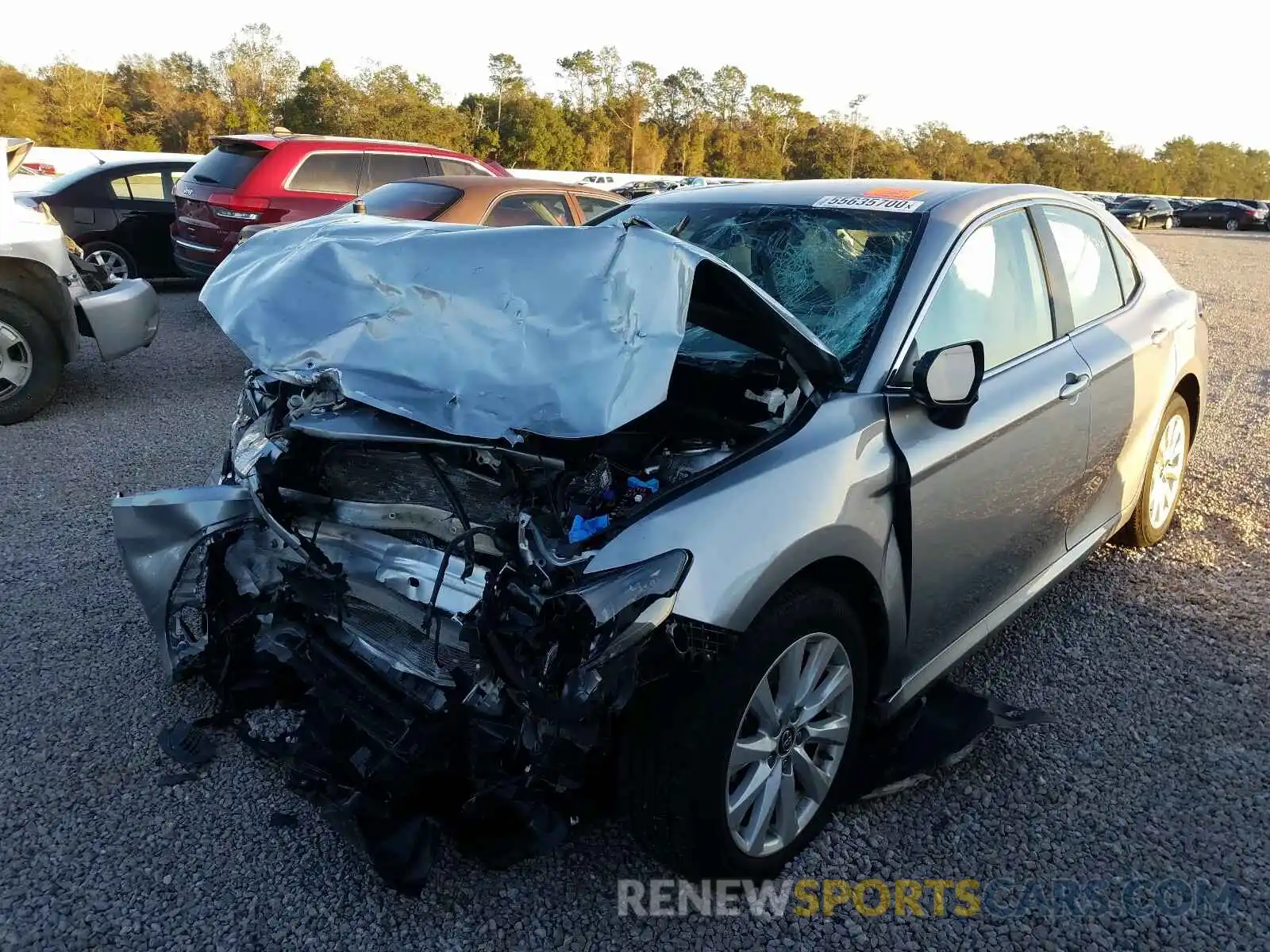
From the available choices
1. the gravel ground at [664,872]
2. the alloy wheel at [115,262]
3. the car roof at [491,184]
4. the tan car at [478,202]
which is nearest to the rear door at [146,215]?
the alloy wheel at [115,262]

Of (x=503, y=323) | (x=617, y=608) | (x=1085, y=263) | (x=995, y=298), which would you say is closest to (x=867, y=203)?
(x=995, y=298)

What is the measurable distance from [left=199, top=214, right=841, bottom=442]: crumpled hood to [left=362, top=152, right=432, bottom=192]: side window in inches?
289

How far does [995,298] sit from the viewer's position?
3.06m

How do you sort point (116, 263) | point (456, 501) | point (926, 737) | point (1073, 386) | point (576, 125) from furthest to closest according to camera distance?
point (576, 125)
point (116, 263)
point (1073, 386)
point (926, 737)
point (456, 501)

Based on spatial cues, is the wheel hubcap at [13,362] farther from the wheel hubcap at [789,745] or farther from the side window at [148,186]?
the wheel hubcap at [789,745]

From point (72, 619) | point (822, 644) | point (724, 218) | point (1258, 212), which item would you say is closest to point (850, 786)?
point (822, 644)

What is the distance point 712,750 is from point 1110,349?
2.42 meters

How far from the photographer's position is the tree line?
4559 cm

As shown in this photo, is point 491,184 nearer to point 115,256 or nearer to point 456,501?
point 115,256

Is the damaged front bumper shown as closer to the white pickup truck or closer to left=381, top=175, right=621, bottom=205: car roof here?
the white pickup truck

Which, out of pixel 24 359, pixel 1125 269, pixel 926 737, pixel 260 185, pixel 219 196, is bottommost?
pixel 926 737

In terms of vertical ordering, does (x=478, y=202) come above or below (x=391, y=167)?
below

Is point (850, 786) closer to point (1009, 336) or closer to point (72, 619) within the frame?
point (1009, 336)

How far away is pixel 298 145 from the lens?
9180 millimetres
